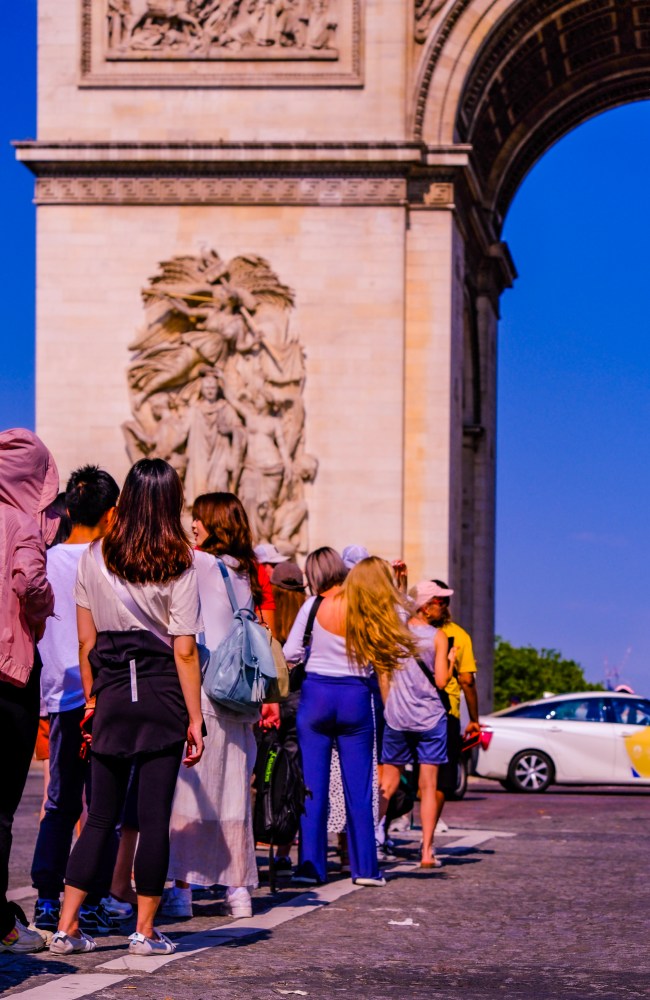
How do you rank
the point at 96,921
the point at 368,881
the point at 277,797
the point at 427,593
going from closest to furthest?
the point at 96,921
the point at 277,797
the point at 368,881
the point at 427,593

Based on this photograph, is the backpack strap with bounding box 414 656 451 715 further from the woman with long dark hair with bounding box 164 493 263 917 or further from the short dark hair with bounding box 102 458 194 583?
the short dark hair with bounding box 102 458 194 583

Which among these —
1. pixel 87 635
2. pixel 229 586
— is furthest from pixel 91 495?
pixel 87 635

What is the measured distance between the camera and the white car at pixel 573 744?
2306 cm

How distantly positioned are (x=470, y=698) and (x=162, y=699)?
7.10 m

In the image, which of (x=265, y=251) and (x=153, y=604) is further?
(x=265, y=251)

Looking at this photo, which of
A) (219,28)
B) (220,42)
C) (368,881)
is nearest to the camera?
(368,881)

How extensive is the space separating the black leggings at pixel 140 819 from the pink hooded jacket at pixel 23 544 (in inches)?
28.4

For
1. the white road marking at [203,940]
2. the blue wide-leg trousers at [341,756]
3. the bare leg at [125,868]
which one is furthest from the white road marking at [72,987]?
the blue wide-leg trousers at [341,756]

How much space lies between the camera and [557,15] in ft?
85.5

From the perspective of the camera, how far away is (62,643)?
932 centimetres

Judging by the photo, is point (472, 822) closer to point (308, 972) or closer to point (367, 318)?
point (367, 318)

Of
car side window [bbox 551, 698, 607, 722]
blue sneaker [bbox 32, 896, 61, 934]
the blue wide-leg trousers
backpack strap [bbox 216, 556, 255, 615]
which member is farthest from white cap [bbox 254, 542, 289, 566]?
car side window [bbox 551, 698, 607, 722]

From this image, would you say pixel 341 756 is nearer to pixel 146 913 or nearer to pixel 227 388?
pixel 146 913

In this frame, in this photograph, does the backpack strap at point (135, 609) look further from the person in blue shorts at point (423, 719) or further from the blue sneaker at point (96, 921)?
the person in blue shorts at point (423, 719)
